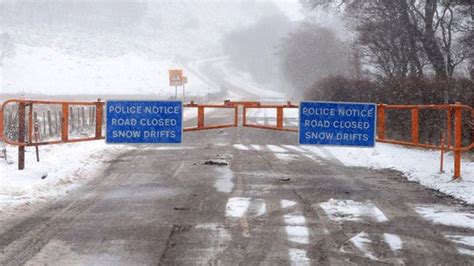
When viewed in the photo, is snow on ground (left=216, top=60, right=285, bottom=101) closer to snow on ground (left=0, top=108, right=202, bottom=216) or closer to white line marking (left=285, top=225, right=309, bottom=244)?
snow on ground (left=0, top=108, right=202, bottom=216)

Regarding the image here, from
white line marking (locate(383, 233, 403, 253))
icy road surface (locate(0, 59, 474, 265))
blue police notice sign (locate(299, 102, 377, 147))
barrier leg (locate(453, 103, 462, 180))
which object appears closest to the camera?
icy road surface (locate(0, 59, 474, 265))

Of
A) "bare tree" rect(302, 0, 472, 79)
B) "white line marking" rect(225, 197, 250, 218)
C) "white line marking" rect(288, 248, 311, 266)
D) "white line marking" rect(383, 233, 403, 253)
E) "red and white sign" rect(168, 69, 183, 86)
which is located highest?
"bare tree" rect(302, 0, 472, 79)

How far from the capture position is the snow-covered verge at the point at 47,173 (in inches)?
412

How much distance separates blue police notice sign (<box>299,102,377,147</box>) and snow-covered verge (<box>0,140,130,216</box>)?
4.59m

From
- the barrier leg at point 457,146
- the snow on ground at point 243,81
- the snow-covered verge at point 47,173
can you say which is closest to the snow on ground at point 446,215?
the barrier leg at point 457,146

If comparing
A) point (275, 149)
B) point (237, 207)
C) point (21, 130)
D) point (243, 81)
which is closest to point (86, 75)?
point (243, 81)

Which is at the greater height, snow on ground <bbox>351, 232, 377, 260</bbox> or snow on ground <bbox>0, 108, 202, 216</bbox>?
snow on ground <bbox>0, 108, 202, 216</bbox>

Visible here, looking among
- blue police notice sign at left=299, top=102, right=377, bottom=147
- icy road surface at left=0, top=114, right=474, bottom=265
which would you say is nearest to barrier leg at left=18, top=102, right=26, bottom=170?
icy road surface at left=0, top=114, right=474, bottom=265

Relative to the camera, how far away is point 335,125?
12.7 meters

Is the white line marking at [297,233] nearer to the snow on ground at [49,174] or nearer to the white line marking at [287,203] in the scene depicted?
the white line marking at [287,203]

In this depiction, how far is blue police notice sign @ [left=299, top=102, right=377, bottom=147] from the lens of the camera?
12664 millimetres

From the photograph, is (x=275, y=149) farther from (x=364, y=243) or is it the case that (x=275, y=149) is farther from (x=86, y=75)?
(x=86, y=75)

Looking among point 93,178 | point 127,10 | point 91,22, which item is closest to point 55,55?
point 91,22

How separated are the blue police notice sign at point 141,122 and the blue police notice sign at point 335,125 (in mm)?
2572
